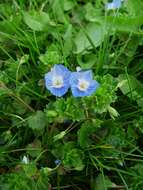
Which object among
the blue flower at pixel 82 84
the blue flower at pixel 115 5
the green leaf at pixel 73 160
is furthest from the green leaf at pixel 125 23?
the green leaf at pixel 73 160

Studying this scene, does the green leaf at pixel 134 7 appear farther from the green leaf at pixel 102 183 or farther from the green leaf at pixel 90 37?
the green leaf at pixel 102 183

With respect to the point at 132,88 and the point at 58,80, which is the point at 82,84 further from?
the point at 132,88

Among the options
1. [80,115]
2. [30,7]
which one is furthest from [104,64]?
[30,7]

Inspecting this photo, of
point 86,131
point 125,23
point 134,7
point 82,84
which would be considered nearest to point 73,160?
point 86,131

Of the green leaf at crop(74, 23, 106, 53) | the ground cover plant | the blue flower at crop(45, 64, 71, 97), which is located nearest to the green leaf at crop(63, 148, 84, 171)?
the ground cover plant

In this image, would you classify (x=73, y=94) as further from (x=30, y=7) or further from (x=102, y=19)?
(x=30, y=7)

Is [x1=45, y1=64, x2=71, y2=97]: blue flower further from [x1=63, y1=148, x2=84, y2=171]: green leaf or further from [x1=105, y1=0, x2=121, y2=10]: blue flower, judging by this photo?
[x1=105, y1=0, x2=121, y2=10]: blue flower

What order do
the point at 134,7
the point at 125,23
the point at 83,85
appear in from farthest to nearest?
the point at 134,7 → the point at 125,23 → the point at 83,85
